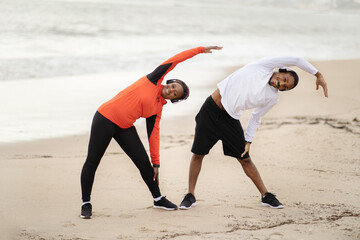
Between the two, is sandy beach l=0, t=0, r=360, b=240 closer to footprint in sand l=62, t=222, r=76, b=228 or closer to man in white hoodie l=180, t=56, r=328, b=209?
footprint in sand l=62, t=222, r=76, b=228

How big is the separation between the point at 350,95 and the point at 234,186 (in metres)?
7.07

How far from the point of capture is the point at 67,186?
5629 millimetres

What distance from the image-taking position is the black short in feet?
15.5

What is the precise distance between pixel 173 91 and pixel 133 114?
40 cm

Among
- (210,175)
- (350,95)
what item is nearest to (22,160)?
(210,175)

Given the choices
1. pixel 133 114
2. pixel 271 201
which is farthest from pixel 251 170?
pixel 133 114

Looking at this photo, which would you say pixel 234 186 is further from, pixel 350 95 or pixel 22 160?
pixel 350 95

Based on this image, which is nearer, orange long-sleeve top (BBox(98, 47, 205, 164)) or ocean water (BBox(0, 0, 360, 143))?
orange long-sleeve top (BBox(98, 47, 205, 164))

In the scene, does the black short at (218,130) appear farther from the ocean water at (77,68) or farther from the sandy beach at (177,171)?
the ocean water at (77,68)

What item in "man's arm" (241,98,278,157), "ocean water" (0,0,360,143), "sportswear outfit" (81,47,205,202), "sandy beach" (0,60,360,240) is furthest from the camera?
"ocean water" (0,0,360,143)

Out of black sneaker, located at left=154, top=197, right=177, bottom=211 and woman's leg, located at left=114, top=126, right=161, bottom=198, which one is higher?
woman's leg, located at left=114, top=126, right=161, bottom=198

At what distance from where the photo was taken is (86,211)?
4586mm

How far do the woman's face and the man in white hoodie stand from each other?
0.45 meters

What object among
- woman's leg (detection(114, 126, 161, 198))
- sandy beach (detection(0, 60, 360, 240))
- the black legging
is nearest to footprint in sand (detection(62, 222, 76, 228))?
sandy beach (detection(0, 60, 360, 240))
